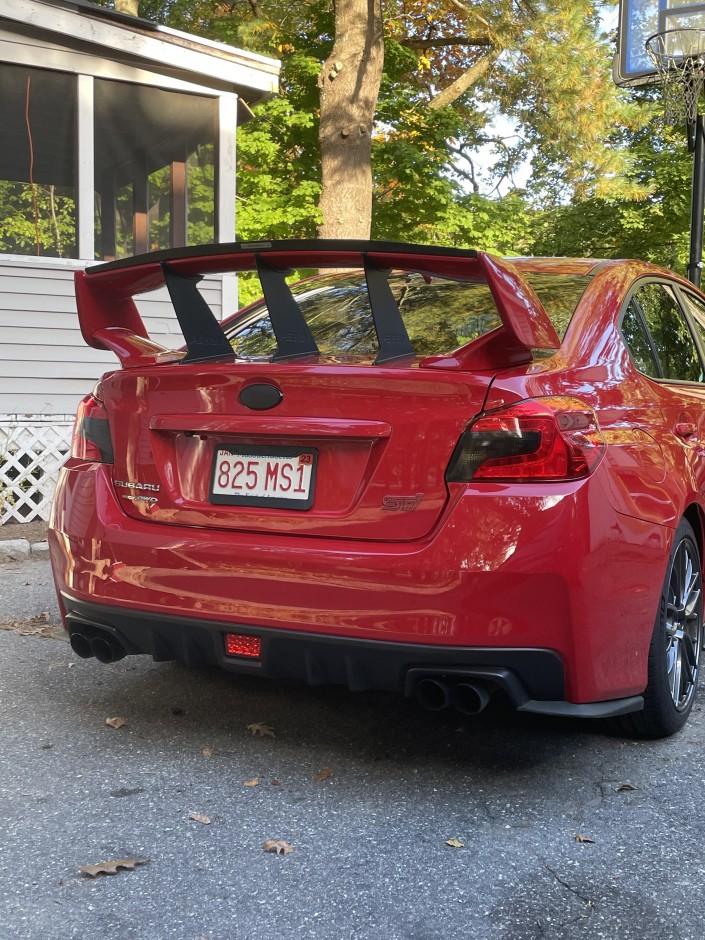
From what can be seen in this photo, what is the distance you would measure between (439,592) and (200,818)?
0.87 m

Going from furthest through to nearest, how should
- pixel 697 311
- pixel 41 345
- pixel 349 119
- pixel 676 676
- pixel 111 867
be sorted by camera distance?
pixel 349 119 < pixel 41 345 < pixel 697 311 < pixel 676 676 < pixel 111 867

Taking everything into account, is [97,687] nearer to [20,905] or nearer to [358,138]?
[20,905]

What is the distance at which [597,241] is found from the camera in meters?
30.0

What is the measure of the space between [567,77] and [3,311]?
13.7 m

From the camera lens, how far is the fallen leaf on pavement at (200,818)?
276 centimetres

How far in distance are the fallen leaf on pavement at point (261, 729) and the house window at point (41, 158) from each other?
313 inches

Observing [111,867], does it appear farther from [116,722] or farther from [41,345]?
[41,345]

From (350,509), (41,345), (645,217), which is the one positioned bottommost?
(350,509)

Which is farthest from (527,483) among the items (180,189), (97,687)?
(180,189)

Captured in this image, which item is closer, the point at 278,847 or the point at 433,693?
the point at 278,847

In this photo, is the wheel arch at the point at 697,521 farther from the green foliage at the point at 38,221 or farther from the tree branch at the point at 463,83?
the tree branch at the point at 463,83

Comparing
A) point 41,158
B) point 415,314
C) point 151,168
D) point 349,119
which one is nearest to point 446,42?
point 349,119

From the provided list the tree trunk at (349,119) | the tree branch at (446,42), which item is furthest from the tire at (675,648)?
the tree branch at (446,42)

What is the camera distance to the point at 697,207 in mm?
9578
